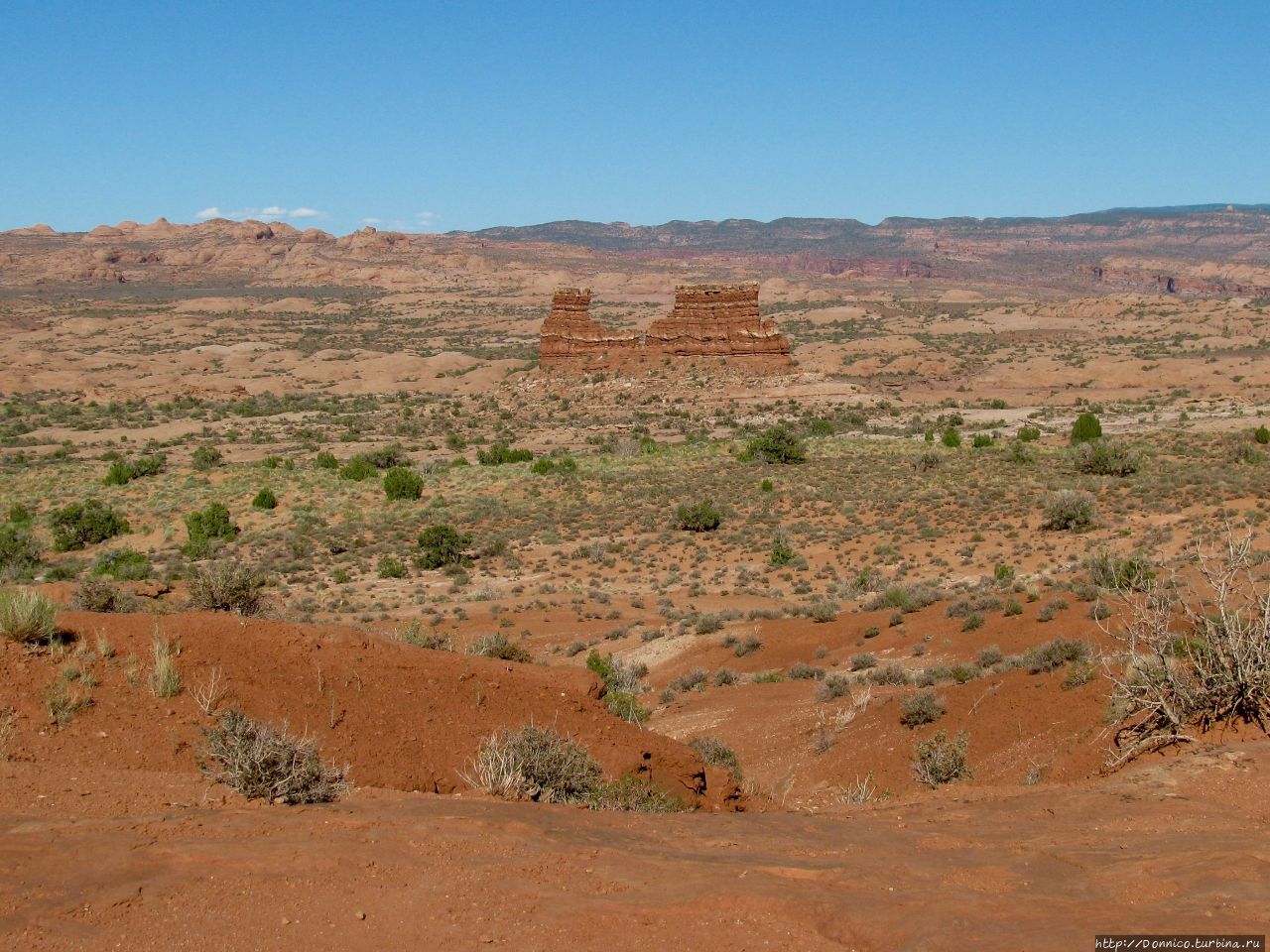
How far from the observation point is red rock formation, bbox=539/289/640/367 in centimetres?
6000

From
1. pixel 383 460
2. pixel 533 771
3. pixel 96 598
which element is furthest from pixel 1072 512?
pixel 383 460

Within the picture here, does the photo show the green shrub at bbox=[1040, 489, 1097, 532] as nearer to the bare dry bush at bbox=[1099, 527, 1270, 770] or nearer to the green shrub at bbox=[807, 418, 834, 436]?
the bare dry bush at bbox=[1099, 527, 1270, 770]

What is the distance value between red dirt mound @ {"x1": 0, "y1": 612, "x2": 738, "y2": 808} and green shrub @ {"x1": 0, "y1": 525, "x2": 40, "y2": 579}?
18270 mm

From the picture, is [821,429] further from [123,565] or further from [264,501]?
[123,565]

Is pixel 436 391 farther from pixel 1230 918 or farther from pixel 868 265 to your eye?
pixel 868 265

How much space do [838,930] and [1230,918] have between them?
180 centimetres

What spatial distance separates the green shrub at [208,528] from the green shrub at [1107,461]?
23.9 metres

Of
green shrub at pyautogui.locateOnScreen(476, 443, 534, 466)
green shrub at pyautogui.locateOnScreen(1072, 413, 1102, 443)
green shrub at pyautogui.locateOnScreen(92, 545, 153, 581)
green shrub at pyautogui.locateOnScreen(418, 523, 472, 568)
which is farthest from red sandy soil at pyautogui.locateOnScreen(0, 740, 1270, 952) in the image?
green shrub at pyautogui.locateOnScreen(476, 443, 534, 466)

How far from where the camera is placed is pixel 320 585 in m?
24.0

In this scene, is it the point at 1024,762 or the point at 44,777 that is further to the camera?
the point at 1024,762

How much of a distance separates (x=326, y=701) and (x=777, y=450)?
30.1 metres

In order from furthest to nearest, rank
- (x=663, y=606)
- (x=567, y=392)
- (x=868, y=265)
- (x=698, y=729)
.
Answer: (x=868, y=265) < (x=567, y=392) < (x=663, y=606) < (x=698, y=729)

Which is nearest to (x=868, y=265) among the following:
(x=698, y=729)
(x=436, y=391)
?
(x=436, y=391)

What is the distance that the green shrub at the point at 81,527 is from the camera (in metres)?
27.9
